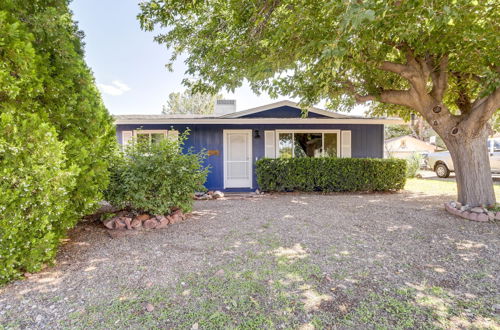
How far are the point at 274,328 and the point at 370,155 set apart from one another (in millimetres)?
8303

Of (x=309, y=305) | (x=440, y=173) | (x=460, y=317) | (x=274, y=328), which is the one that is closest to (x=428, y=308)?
(x=460, y=317)

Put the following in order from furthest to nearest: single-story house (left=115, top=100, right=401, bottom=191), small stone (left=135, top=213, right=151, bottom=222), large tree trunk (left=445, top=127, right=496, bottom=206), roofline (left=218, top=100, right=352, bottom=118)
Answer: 1. single-story house (left=115, top=100, right=401, bottom=191)
2. roofline (left=218, top=100, right=352, bottom=118)
3. large tree trunk (left=445, top=127, right=496, bottom=206)
4. small stone (left=135, top=213, right=151, bottom=222)

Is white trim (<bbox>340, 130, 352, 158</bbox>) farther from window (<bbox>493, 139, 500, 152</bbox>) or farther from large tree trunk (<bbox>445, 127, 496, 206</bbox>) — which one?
window (<bbox>493, 139, 500, 152</bbox>)

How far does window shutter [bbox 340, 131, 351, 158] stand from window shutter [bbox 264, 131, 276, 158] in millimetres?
2431

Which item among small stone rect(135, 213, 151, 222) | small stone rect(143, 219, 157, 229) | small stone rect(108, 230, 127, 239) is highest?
small stone rect(135, 213, 151, 222)

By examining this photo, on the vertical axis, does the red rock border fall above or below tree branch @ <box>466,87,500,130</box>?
below

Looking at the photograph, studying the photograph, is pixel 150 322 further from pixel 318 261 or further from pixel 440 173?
pixel 440 173

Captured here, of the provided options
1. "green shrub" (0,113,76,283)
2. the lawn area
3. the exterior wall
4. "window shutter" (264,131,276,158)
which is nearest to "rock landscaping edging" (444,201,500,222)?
the lawn area

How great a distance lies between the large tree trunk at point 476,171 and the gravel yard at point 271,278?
86 cm

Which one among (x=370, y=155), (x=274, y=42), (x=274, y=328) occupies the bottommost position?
(x=274, y=328)

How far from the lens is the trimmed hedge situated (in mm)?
7316

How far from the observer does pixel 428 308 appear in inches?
77.0

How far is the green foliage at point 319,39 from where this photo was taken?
133 inches

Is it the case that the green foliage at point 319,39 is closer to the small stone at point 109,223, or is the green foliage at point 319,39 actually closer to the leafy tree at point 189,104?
the small stone at point 109,223
